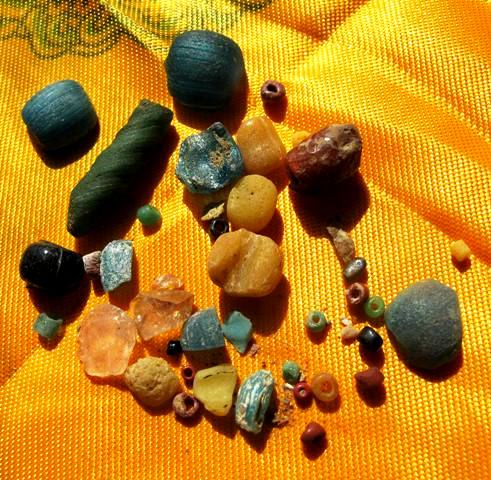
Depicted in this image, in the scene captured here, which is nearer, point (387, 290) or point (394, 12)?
point (387, 290)

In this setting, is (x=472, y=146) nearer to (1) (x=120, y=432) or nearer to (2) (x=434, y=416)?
(2) (x=434, y=416)

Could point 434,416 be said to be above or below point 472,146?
below

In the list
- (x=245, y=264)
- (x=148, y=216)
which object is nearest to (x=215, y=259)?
(x=245, y=264)

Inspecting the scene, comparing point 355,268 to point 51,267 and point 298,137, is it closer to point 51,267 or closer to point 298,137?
point 298,137

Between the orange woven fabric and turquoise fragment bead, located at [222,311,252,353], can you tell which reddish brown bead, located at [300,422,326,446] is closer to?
the orange woven fabric

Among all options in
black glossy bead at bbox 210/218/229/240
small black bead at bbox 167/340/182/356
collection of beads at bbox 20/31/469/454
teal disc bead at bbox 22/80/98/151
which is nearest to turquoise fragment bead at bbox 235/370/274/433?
collection of beads at bbox 20/31/469/454

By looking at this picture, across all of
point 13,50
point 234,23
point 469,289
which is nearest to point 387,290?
point 469,289
